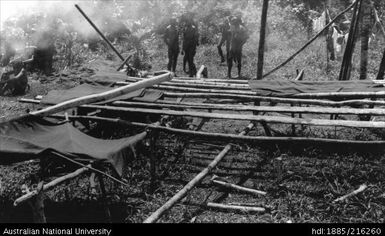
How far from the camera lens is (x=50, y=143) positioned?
5.29 metres

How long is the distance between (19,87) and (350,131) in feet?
36.7

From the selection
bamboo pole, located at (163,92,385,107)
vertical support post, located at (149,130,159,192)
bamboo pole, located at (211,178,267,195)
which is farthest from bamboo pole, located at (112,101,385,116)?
bamboo pole, located at (211,178,267,195)

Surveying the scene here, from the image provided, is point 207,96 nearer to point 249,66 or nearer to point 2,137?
point 2,137

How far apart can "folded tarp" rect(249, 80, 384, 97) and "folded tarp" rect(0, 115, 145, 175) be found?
3.07m

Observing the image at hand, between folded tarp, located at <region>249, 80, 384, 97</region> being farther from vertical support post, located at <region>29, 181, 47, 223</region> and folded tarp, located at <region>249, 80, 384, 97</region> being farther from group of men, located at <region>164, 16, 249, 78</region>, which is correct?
group of men, located at <region>164, 16, 249, 78</region>

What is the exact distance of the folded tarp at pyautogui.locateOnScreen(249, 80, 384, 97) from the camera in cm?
758

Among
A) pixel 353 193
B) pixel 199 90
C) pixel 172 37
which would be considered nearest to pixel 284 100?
pixel 199 90

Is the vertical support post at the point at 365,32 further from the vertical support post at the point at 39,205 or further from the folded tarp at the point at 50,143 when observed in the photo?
the vertical support post at the point at 39,205

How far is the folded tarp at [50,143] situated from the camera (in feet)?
16.4

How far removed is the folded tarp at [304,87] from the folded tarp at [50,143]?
3.07 metres

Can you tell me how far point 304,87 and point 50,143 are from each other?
5.17 meters

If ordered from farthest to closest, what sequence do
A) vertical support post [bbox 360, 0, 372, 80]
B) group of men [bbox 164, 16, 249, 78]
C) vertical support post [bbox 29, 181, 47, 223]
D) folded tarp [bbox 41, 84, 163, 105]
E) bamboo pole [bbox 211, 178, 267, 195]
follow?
1. group of men [bbox 164, 16, 249, 78]
2. vertical support post [bbox 360, 0, 372, 80]
3. folded tarp [bbox 41, 84, 163, 105]
4. bamboo pole [bbox 211, 178, 267, 195]
5. vertical support post [bbox 29, 181, 47, 223]
